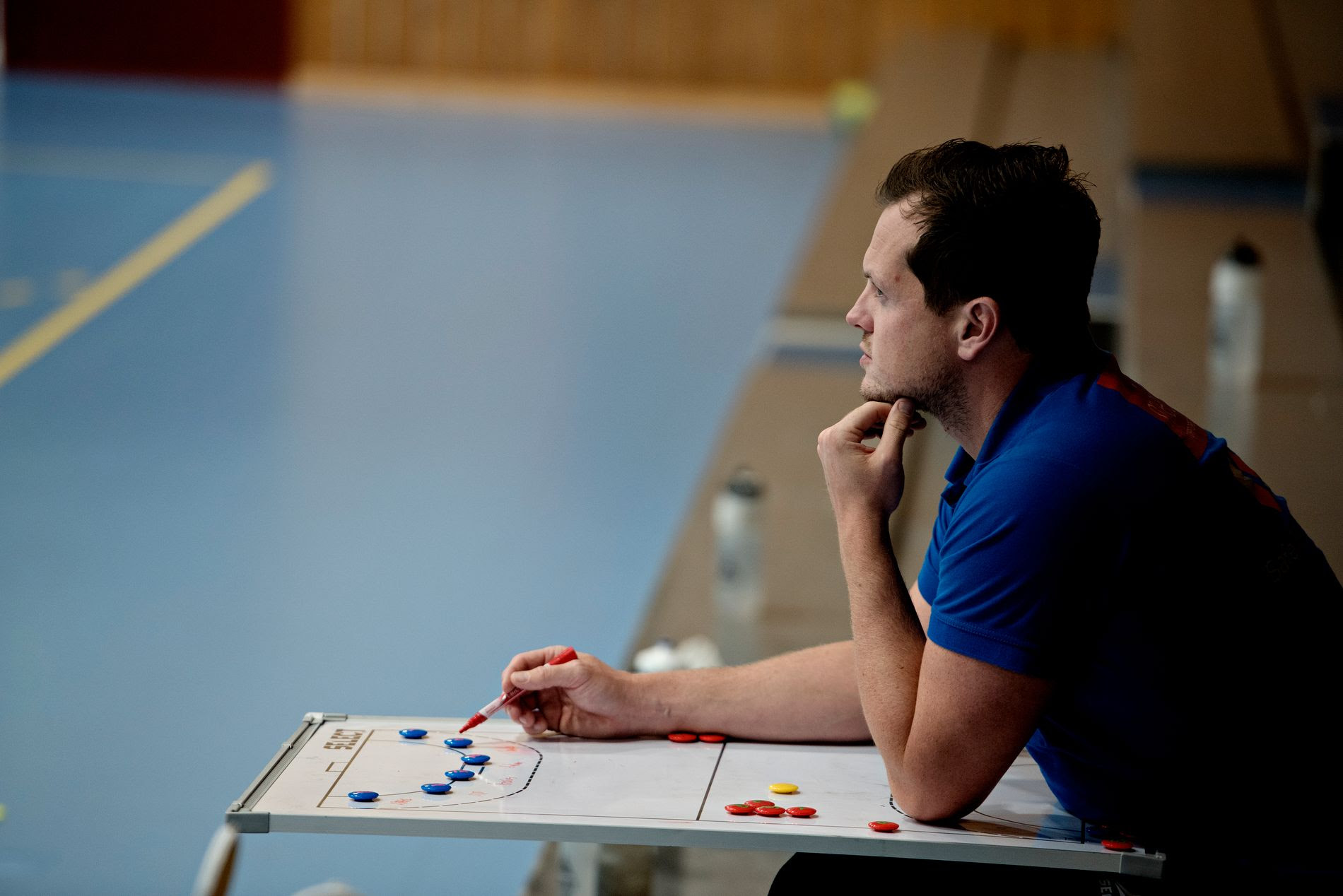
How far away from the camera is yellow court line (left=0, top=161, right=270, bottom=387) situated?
6.23 meters

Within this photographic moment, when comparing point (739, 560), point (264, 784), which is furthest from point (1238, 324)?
point (264, 784)

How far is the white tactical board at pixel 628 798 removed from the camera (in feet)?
4.80

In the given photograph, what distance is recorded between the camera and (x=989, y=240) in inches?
58.2

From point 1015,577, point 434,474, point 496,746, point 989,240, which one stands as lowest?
point 434,474

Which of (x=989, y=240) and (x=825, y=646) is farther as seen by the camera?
(x=825, y=646)

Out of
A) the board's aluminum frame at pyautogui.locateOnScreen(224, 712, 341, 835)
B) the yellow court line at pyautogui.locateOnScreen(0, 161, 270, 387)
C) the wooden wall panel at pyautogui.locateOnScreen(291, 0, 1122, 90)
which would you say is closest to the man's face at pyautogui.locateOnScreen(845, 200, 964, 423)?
the board's aluminum frame at pyautogui.locateOnScreen(224, 712, 341, 835)

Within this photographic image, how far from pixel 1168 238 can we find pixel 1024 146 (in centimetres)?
375

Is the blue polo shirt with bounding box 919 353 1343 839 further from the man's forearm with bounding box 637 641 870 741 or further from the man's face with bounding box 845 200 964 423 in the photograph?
the man's forearm with bounding box 637 641 870 741

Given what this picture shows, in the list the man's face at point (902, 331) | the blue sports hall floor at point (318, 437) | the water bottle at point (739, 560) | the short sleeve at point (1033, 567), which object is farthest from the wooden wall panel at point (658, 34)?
the short sleeve at point (1033, 567)

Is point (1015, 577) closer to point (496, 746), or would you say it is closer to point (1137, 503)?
point (1137, 503)

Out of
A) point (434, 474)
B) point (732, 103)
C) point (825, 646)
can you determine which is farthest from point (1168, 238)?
point (732, 103)

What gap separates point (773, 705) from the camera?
1.81 m

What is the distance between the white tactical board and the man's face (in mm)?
407

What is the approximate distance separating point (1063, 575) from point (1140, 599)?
88mm
